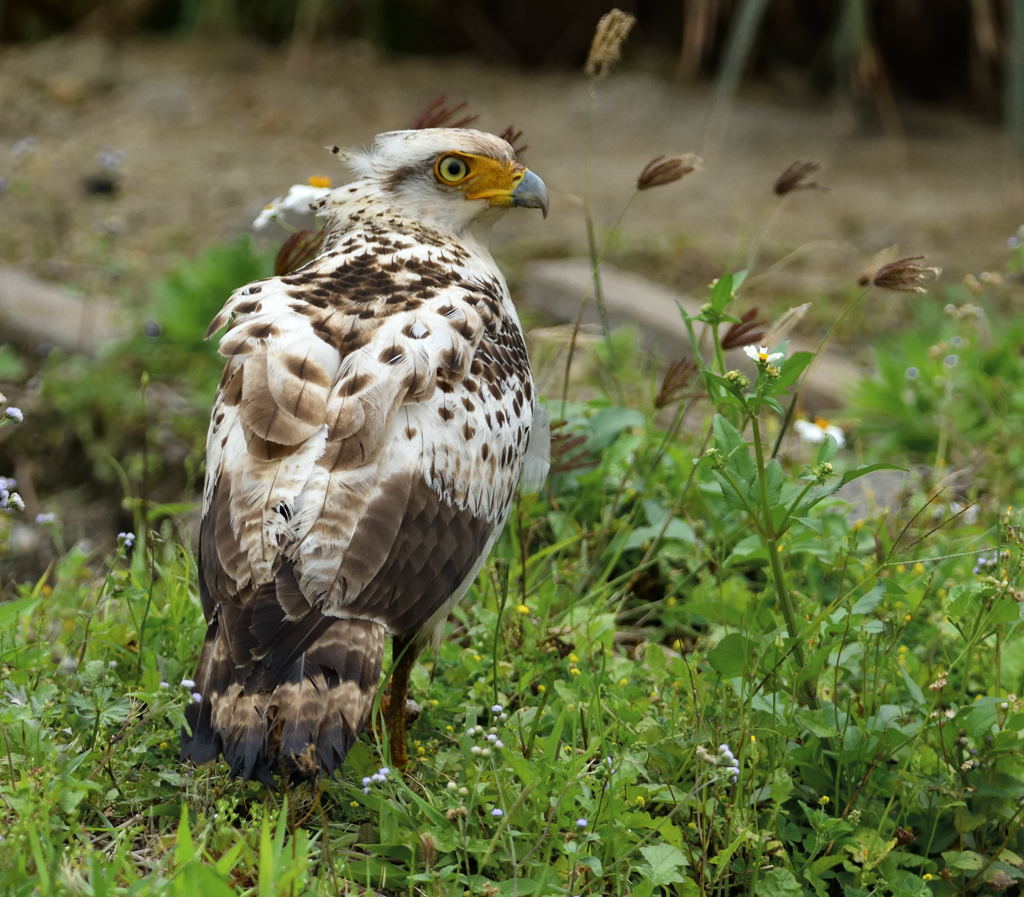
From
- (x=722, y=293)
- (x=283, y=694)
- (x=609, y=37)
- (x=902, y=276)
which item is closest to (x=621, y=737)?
(x=283, y=694)

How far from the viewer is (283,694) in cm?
246

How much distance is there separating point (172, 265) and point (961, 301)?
3633 millimetres

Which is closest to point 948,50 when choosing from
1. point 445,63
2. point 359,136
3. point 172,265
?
point 445,63

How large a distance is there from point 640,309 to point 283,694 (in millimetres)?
3845

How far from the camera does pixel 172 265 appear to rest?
664 centimetres

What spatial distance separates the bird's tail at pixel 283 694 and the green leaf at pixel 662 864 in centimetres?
61

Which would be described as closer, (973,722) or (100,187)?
(973,722)

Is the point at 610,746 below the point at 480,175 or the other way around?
below

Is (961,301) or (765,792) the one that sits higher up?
(765,792)

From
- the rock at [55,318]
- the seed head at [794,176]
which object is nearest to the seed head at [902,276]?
the seed head at [794,176]

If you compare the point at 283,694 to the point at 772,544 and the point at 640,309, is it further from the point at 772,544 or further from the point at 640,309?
the point at 640,309

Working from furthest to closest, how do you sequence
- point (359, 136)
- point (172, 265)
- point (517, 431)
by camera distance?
1. point (359, 136)
2. point (172, 265)
3. point (517, 431)

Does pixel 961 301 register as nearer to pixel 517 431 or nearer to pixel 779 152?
pixel 779 152

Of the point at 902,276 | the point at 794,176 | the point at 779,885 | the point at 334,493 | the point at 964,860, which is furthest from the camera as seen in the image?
the point at 794,176
